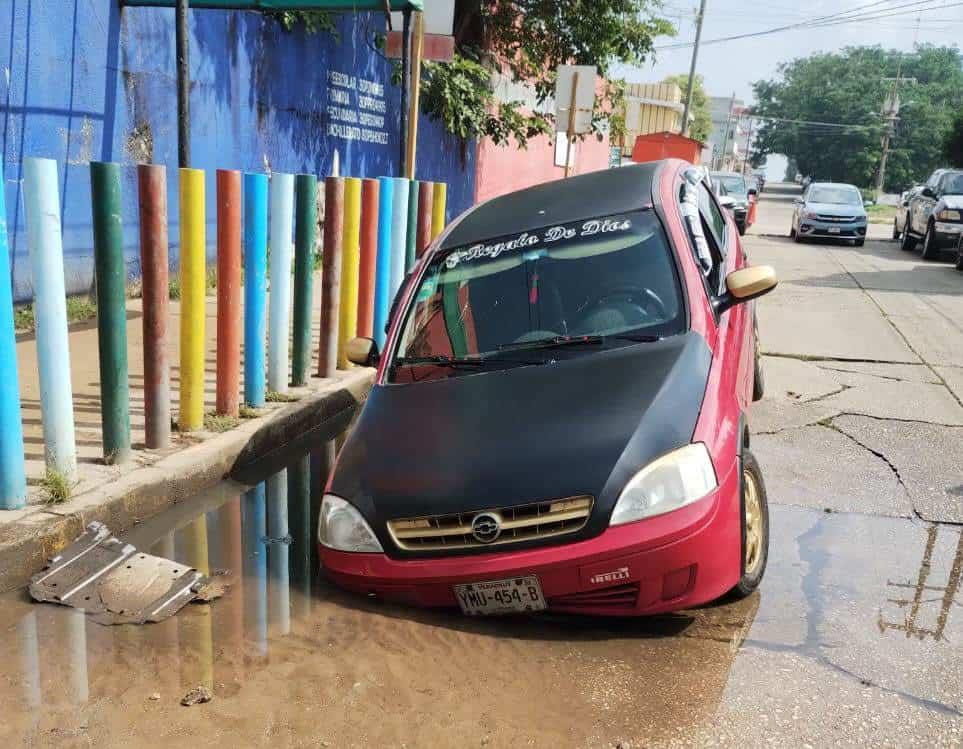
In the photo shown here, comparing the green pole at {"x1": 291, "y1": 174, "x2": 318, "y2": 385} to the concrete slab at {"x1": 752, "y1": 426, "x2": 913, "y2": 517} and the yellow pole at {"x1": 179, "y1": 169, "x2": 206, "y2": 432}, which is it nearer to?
the yellow pole at {"x1": 179, "y1": 169, "x2": 206, "y2": 432}

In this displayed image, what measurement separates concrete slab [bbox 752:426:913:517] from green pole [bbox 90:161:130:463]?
3425mm

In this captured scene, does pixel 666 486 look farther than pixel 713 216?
No

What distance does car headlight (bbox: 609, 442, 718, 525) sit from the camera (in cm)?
345

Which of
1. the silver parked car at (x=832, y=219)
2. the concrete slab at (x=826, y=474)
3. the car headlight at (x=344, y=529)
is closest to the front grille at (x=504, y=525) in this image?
the car headlight at (x=344, y=529)

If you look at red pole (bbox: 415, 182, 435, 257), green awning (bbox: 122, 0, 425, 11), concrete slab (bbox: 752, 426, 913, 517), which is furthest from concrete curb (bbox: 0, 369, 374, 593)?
green awning (bbox: 122, 0, 425, 11)

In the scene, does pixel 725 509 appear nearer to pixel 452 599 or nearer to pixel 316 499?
pixel 452 599

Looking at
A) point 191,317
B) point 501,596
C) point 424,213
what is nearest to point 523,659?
point 501,596

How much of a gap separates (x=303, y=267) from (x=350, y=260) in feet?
1.92

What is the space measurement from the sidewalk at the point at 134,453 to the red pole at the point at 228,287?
0.22 m

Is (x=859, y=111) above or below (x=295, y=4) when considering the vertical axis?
above

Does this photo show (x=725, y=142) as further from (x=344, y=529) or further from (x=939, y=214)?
(x=344, y=529)

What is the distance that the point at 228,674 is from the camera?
3.36 meters

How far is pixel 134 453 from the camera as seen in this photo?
5.19 m

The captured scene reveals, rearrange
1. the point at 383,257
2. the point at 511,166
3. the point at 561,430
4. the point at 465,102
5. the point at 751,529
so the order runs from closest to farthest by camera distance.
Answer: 1. the point at 561,430
2. the point at 751,529
3. the point at 383,257
4. the point at 465,102
5. the point at 511,166
